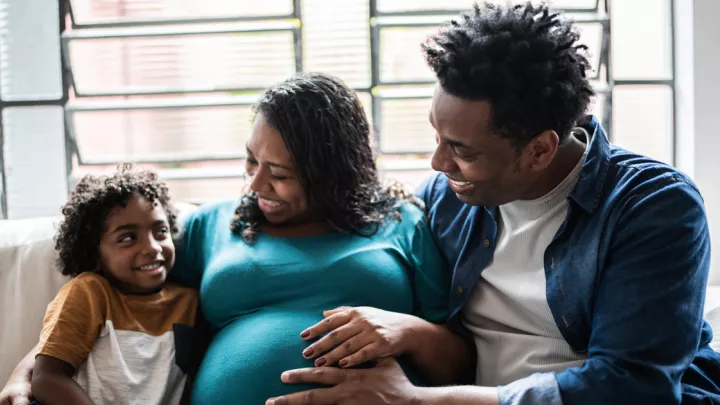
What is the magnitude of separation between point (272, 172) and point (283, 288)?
0.85ft

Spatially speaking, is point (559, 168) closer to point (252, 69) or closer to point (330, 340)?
point (330, 340)

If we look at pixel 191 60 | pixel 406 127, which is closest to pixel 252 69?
Answer: pixel 191 60

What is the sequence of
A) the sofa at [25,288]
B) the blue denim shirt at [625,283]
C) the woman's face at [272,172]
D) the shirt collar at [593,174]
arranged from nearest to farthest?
1. the blue denim shirt at [625,283]
2. the shirt collar at [593,174]
3. the woman's face at [272,172]
4. the sofa at [25,288]

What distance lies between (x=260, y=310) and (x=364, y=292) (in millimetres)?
230

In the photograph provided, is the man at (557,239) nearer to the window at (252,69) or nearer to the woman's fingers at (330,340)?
the woman's fingers at (330,340)

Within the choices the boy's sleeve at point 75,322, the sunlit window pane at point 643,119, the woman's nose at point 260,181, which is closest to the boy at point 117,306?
the boy's sleeve at point 75,322

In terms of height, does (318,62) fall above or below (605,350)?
above

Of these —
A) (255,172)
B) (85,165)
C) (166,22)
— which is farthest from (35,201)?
(255,172)

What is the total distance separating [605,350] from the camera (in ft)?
4.16

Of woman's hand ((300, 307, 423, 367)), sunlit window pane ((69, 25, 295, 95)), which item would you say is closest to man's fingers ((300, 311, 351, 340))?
woman's hand ((300, 307, 423, 367))

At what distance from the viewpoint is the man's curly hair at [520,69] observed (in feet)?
4.21

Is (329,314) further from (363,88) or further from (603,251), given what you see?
(363,88)

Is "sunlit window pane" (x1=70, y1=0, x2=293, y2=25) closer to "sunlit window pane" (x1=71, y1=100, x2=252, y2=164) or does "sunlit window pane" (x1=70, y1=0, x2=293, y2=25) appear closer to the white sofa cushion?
"sunlit window pane" (x1=71, y1=100, x2=252, y2=164)

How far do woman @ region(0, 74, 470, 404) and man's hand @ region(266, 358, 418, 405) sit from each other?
4cm
